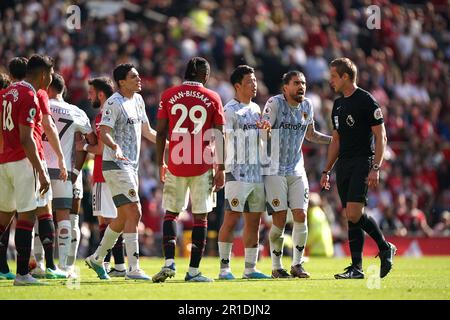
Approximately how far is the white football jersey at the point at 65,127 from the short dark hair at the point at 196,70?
2081 millimetres

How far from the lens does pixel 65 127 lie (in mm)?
14836

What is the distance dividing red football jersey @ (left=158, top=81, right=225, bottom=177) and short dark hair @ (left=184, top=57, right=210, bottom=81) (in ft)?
0.43

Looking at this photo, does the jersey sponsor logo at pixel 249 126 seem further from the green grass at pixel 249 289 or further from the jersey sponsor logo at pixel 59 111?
the jersey sponsor logo at pixel 59 111

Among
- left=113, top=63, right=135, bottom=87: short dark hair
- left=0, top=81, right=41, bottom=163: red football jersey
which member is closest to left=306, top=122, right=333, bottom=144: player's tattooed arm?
left=113, top=63, right=135, bottom=87: short dark hair

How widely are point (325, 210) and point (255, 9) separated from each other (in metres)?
7.54

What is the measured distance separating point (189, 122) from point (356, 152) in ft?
7.37

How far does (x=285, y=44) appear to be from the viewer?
99.6 feet

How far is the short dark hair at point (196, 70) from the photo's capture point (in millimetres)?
13492

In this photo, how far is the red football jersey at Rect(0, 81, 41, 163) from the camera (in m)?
12.5

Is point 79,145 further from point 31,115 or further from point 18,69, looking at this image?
point 31,115

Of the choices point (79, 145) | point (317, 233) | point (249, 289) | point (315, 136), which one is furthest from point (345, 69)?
point (317, 233)

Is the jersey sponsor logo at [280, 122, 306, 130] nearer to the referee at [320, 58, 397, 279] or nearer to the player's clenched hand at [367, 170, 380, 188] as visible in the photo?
the referee at [320, 58, 397, 279]
